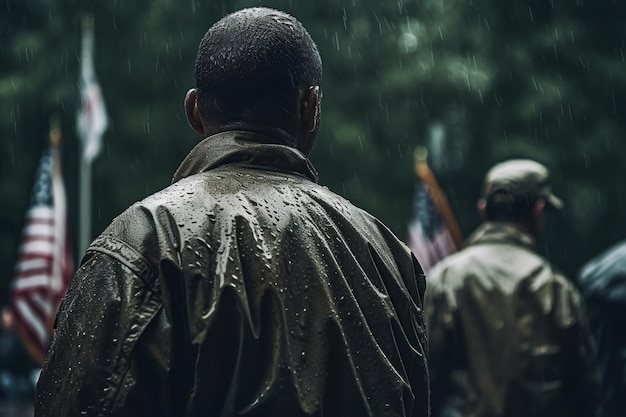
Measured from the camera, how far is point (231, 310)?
2.79 m

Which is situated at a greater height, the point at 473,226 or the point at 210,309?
the point at 210,309

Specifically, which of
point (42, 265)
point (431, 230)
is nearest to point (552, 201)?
point (431, 230)

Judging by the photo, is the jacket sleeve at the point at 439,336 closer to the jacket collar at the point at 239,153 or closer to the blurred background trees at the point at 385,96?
the jacket collar at the point at 239,153

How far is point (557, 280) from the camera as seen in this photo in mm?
7402

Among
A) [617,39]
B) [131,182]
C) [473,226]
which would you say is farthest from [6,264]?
[617,39]

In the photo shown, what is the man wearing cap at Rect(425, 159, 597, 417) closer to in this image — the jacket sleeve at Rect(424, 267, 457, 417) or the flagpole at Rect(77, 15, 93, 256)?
the jacket sleeve at Rect(424, 267, 457, 417)

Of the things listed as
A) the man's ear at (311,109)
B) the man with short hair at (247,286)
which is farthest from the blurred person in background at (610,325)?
the man's ear at (311,109)

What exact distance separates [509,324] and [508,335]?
2.2 inches

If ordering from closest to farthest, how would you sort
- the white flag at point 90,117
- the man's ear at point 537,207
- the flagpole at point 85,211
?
the man's ear at point 537,207
the flagpole at point 85,211
the white flag at point 90,117

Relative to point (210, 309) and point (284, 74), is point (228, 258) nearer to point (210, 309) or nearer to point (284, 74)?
point (210, 309)

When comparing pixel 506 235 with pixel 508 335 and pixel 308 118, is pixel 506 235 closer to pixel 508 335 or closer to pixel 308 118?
pixel 508 335

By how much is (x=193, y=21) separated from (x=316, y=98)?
64.2 ft

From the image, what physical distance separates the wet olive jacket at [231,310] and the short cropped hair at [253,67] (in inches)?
2.7

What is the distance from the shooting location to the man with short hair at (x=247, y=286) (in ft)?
8.98
